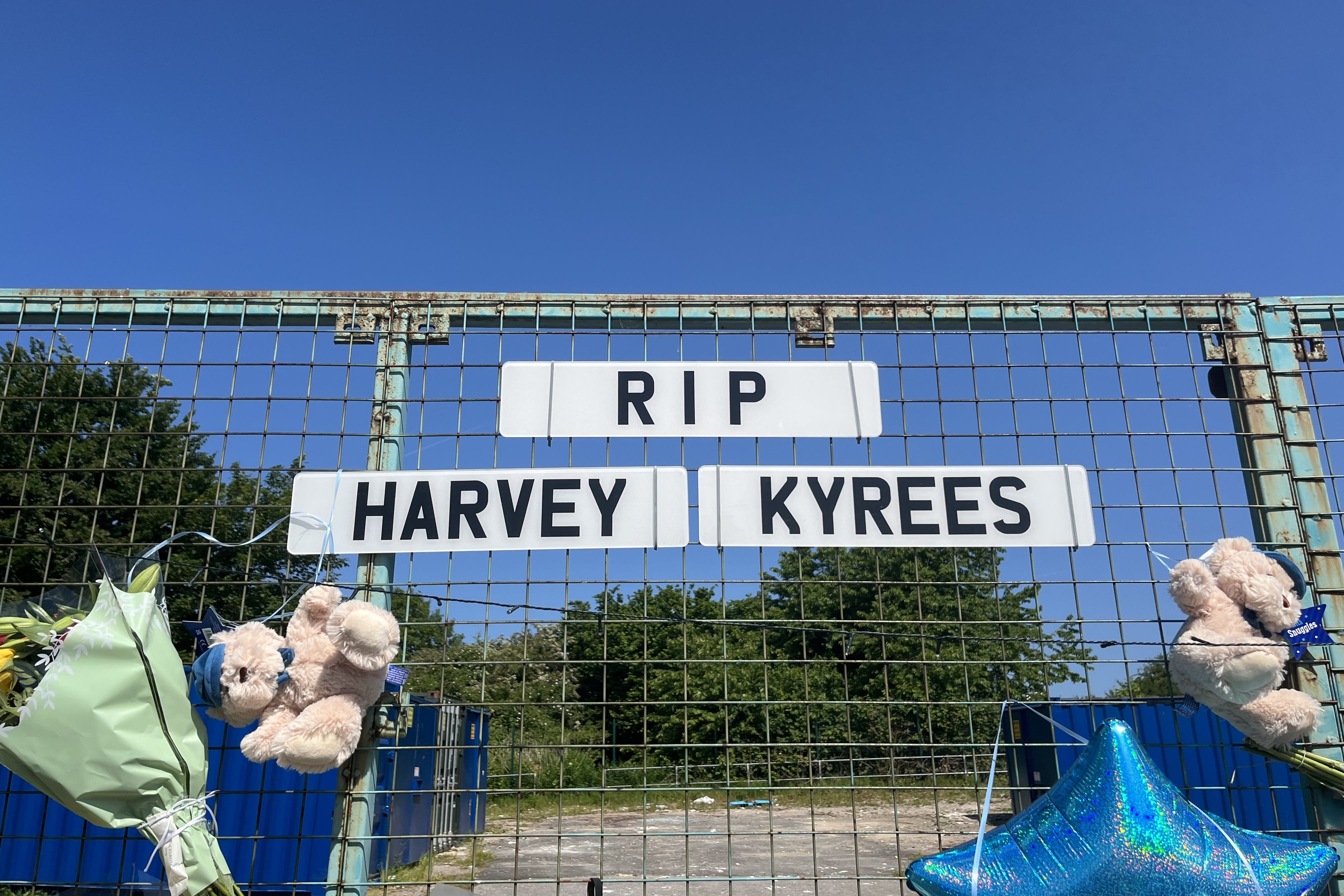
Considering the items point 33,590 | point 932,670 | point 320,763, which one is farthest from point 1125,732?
point 932,670

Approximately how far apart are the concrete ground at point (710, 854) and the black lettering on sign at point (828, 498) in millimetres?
2588

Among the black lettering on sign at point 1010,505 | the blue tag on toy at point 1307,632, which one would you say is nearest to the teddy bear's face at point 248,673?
the black lettering on sign at point 1010,505

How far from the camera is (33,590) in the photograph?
13.9 ft

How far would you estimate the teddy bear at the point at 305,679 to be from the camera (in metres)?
2.60

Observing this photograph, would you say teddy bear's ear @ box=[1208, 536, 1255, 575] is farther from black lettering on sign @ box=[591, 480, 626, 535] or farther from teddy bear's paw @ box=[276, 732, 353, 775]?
teddy bear's paw @ box=[276, 732, 353, 775]

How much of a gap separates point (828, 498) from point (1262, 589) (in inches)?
55.5

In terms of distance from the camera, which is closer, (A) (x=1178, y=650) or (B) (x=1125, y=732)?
(B) (x=1125, y=732)

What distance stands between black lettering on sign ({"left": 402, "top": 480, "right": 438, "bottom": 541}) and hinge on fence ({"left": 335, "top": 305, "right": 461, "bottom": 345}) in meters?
0.58

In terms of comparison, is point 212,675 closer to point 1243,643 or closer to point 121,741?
point 121,741

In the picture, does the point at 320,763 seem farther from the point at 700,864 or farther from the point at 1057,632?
the point at 700,864

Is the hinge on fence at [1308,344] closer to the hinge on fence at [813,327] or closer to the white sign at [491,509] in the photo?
the hinge on fence at [813,327]

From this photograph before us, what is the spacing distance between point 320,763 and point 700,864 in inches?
293

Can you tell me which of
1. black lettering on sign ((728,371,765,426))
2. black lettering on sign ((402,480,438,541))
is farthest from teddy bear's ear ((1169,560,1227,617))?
black lettering on sign ((402,480,438,541))

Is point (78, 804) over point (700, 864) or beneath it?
over
